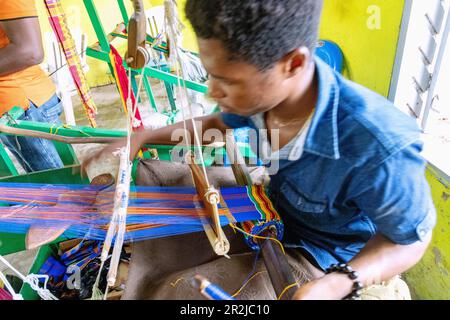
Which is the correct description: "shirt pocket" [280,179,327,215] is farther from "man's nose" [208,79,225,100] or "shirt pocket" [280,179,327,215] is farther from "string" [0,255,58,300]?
"string" [0,255,58,300]

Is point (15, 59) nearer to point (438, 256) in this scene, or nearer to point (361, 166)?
point (361, 166)

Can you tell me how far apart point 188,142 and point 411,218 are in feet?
2.47

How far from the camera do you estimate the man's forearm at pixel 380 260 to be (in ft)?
2.25

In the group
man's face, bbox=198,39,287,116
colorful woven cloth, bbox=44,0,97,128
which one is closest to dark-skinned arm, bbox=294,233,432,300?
man's face, bbox=198,39,287,116

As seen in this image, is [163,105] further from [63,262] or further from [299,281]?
[299,281]

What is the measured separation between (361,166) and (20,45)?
5.16ft

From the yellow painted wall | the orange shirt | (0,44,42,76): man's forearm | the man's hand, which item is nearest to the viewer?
the man's hand

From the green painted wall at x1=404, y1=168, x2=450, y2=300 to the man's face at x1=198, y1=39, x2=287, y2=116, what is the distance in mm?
1056

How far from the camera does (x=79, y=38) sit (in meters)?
3.79

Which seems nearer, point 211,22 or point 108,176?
point 211,22

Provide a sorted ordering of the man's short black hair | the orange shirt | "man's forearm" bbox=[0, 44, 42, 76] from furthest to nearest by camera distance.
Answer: the orange shirt → "man's forearm" bbox=[0, 44, 42, 76] → the man's short black hair

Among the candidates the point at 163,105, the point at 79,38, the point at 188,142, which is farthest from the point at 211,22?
the point at 79,38

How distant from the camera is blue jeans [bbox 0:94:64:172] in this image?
172 cm

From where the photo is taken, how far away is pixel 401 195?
2.02 feet
